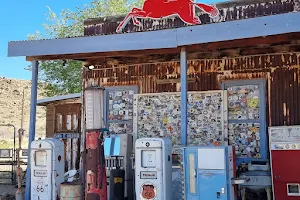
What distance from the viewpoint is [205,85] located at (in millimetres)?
10195

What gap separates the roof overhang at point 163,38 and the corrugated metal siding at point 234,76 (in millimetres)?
2264

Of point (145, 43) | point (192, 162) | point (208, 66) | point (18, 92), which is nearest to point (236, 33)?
point (145, 43)

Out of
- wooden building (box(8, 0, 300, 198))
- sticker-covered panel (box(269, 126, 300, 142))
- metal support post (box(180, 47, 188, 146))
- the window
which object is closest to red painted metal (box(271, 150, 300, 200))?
sticker-covered panel (box(269, 126, 300, 142))

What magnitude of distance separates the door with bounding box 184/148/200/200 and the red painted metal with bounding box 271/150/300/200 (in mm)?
1733

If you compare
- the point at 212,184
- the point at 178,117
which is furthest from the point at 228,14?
the point at 212,184

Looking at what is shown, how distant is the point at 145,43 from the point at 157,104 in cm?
290

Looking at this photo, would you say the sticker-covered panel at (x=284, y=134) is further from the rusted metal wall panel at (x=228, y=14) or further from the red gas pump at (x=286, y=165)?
the rusted metal wall panel at (x=228, y=14)

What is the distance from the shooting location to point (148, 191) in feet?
24.7

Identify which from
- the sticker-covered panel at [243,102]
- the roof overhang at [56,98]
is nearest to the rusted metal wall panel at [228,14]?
the sticker-covered panel at [243,102]

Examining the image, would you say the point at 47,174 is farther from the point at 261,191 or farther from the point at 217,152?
the point at 261,191

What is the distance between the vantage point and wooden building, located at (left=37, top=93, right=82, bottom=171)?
13.1 m

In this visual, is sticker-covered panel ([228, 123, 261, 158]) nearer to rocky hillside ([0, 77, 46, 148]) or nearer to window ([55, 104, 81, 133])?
window ([55, 104, 81, 133])

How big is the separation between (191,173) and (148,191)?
31.5 inches

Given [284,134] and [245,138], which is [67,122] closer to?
[245,138]
